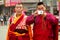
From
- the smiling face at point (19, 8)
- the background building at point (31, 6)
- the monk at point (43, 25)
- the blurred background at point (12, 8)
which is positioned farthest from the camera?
the background building at point (31, 6)

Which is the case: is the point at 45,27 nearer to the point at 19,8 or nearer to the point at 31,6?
the point at 19,8

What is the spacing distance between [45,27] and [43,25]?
0.05 meters

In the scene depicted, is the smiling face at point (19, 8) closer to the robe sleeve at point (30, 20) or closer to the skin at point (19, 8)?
the skin at point (19, 8)

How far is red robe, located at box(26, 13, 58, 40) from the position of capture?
4785mm

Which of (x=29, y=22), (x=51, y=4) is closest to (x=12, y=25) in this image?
(x=29, y=22)

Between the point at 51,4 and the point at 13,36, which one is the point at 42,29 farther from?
the point at 51,4

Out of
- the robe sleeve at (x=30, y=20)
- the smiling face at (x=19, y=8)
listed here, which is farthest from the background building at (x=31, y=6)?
the robe sleeve at (x=30, y=20)

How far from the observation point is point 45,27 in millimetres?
4801

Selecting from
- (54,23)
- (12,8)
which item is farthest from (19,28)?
(12,8)

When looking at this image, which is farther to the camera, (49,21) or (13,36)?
(13,36)

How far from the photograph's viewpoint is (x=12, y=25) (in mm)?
5230

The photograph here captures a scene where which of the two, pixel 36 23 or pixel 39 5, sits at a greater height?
pixel 39 5

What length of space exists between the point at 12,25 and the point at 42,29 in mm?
702

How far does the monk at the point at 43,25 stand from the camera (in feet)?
15.7
